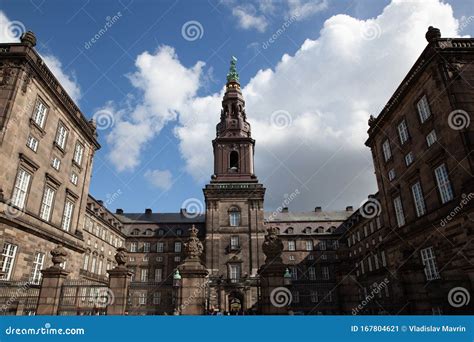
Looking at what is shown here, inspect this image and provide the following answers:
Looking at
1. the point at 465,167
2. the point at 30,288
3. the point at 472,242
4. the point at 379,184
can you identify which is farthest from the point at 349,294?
the point at 30,288

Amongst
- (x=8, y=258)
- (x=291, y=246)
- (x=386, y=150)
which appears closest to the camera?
(x=8, y=258)

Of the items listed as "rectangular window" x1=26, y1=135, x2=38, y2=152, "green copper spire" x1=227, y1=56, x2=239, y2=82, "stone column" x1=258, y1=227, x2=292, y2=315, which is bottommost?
"stone column" x1=258, y1=227, x2=292, y2=315

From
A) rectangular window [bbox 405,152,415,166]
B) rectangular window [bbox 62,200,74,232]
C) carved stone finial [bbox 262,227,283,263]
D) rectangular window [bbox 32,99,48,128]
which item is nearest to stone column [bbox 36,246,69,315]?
carved stone finial [bbox 262,227,283,263]

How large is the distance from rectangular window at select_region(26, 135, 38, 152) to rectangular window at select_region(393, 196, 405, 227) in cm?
2848

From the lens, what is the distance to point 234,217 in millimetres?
46906

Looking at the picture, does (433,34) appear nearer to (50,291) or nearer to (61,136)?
(50,291)

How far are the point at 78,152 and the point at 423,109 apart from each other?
95.7ft

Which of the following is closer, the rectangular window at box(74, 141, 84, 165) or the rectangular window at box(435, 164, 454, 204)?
the rectangular window at box(435, 164, 454, 204)

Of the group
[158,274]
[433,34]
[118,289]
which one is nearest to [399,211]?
[433,34]

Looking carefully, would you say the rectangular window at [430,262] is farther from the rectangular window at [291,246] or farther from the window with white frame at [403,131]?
the rectangular window at [291,246]

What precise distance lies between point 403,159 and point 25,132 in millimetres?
28113

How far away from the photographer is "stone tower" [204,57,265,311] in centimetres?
4075

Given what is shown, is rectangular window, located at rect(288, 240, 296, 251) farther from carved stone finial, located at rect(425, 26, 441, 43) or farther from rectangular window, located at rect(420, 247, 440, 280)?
carved stone finial, located at rect(425, 26, 441, 43)

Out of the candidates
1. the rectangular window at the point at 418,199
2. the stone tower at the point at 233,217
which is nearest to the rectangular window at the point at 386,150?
the rectangular window at the point at 418,199
